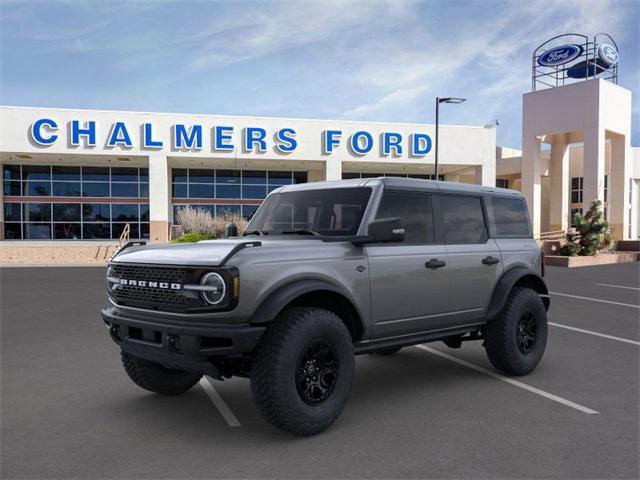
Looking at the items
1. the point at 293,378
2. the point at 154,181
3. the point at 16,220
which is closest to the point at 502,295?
the point at 293,378

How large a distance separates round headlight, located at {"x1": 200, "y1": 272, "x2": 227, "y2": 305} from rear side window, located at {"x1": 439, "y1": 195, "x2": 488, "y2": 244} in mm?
2583

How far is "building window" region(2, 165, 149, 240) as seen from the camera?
110 feet

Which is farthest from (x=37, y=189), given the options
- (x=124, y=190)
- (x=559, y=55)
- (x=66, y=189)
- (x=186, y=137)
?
(x=559, y=55)

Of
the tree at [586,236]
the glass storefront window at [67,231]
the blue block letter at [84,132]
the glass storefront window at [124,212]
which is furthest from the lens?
the glass storefront window at [124,212]

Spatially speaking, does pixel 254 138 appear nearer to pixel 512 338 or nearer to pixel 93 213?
pixel 93 213

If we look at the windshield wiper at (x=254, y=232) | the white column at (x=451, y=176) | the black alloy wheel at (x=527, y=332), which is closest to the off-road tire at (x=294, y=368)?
the windshield wiper at (x=254, y=232)

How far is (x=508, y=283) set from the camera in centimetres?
597

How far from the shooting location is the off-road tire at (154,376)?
5191 mm

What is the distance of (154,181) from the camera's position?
30703 millimetres

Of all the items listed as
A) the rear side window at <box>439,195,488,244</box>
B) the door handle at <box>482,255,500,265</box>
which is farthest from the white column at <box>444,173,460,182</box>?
the door handle at <box>482,255,500,265</box>

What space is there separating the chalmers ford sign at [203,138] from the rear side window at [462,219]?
25957 mm

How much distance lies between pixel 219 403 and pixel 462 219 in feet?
10.2

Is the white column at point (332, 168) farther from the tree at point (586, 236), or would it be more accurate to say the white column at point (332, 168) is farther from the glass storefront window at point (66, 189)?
the glass storefront window at point (66, 189)

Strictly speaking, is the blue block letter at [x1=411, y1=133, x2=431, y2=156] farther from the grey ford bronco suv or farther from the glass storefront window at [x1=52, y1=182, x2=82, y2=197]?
the grey ford bronco suv
